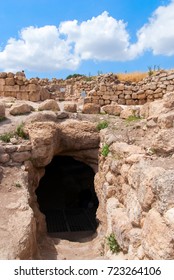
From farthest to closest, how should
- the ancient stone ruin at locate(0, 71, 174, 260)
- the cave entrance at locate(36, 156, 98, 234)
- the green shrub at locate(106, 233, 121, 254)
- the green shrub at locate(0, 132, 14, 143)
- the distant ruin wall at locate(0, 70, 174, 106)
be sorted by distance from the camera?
the distant ruin wall at locate(0, 70, 174, 106) < the cave entrance at locate(36, 156, 98, 234) < the green shrub at locate(0, 132, 14, 143) < the green shrub at locate(106, 233, 121, 254) < the ancient stone ruin at locate(0, 71, 174, 260)

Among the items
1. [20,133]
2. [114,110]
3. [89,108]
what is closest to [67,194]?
[89,108]

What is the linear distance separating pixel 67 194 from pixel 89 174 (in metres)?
1.24

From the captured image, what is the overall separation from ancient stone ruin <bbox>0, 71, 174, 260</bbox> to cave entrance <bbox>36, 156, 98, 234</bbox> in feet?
0.12

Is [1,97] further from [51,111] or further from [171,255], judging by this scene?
[171,255]

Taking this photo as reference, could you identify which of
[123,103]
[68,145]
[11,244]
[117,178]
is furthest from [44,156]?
[123,103]

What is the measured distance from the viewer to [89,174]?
1177cm

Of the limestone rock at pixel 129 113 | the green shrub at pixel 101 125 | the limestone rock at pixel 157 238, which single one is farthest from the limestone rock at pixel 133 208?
the limestone rock at pixel 129 113

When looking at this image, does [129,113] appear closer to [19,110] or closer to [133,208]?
[19,110]

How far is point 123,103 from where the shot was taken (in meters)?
10.5

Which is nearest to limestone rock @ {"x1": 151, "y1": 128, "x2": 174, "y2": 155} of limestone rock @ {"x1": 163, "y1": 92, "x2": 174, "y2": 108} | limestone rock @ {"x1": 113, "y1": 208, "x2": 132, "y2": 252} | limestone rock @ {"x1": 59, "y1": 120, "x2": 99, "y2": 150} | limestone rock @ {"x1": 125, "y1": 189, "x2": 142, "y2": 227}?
limestone rock @ {"x1": 125, "y1": 189, "x2": 142, "y2": 227}

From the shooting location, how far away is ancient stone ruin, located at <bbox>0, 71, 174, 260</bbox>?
342cm

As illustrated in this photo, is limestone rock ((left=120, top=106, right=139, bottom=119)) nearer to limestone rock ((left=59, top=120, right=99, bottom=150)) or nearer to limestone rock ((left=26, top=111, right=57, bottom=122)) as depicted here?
limestone rock ((left=59, top=120, right=99, bottom=150))

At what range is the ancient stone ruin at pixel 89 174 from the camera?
3418 millimetres

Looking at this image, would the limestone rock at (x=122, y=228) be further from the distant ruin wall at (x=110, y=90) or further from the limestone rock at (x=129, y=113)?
Answer: the distant ruin wall at (x=110, y=90)
